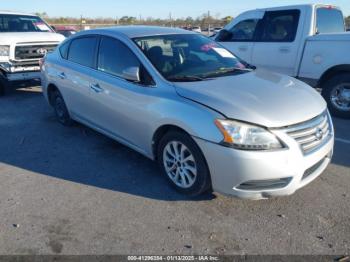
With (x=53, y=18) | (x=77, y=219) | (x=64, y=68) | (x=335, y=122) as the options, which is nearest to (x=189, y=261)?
(x=77, y=219)

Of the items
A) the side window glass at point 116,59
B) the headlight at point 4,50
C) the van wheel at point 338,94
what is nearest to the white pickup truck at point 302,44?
the van wheel at point 338,94

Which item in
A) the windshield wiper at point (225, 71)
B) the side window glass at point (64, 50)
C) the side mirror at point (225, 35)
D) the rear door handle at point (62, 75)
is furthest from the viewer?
the side mirror at point (225, 35)

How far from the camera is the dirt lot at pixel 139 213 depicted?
2928 mm

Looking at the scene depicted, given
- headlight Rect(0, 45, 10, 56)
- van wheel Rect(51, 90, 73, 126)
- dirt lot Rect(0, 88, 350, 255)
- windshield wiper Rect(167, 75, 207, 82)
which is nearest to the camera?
dirt lot Rect(0, 88, 350, 255)

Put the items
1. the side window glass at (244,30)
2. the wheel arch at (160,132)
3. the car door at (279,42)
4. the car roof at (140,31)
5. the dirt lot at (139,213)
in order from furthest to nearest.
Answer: the side window glass at (244,30) → the car door at (279,42) → the car roof at (140,31) → the wheel arch at (160,132) → the dirt lot at (139,213)

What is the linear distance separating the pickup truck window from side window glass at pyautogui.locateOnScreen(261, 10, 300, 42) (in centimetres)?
46

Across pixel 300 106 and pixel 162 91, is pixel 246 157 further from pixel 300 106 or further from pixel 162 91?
pixel 162 91

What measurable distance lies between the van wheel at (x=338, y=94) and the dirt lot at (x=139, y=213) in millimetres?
1753

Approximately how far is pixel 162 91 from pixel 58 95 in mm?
2955

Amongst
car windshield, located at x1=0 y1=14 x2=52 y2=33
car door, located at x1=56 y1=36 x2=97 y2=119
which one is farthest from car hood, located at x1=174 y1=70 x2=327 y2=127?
car windshield, located at x1=0 y1=14 x2=52 y2=33

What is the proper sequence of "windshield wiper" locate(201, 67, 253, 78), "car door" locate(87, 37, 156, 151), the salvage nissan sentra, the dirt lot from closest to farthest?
the dirt lot < the salvage nissan sentra < "car door" locate(87, 37, 156, 151) < "windshield wiper" locate(201, 67, 253, 78)

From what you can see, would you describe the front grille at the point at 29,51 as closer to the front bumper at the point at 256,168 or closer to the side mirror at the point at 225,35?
the side mirror at the point at 225,35

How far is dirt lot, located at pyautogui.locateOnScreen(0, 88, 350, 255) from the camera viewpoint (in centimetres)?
293

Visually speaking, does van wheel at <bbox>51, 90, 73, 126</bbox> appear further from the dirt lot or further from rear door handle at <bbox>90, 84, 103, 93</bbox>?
rear door handle at <bbox>90, 84, 103, 93</bbox>
